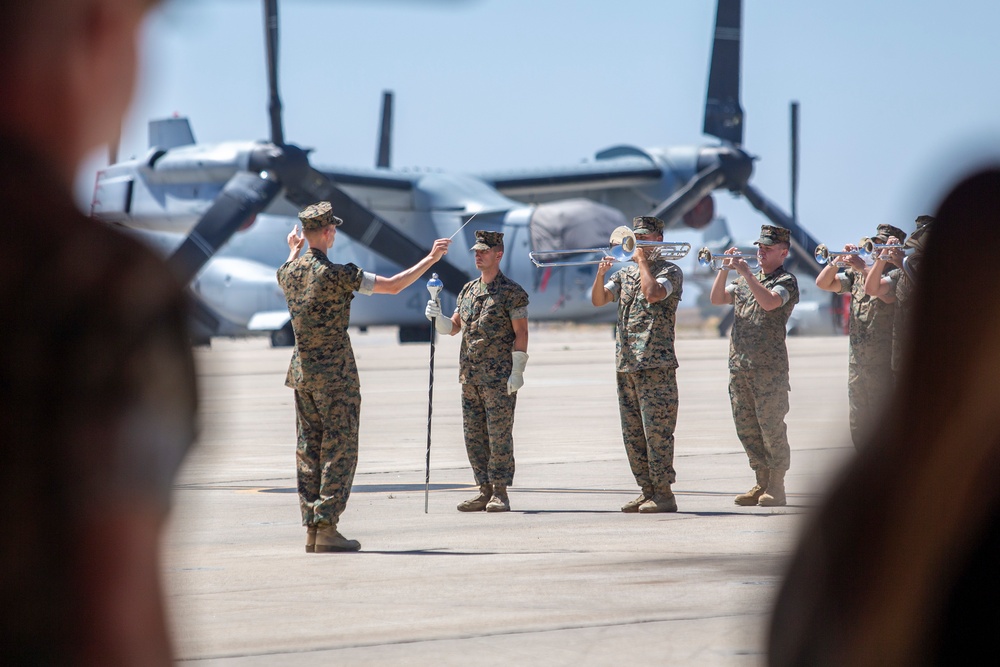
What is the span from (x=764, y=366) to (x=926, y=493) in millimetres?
8100

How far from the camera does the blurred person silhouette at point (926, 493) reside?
1.19 meters

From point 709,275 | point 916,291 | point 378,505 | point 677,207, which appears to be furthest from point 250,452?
point 709,275

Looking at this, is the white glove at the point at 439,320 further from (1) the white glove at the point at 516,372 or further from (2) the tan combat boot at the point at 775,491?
(2) the tan combat boot at the point at 775,491

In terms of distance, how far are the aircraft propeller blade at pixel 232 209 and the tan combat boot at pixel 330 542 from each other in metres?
21.0

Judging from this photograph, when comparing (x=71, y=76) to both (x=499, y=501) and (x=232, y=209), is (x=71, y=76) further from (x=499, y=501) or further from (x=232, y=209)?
(x=232, y=209)

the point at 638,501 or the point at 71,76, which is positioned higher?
the point at 71,76

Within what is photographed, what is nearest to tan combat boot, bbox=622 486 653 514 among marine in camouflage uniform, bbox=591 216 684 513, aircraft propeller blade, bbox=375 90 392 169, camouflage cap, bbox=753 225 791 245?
marine in camouflage uniform, bbox=591 216 684 513

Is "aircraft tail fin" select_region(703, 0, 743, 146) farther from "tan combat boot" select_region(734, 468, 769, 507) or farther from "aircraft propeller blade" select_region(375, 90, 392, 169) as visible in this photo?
"tan combat boot" select_region(734, 468, 769, 507)

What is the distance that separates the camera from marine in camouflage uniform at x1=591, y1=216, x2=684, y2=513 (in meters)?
8.78

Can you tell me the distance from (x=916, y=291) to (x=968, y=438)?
0.15 m

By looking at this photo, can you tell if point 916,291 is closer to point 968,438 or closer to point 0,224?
point 968,438

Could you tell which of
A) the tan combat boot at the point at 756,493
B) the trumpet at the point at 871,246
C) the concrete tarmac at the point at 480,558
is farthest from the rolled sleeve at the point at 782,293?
the concrete tarmac at the point at 480,558

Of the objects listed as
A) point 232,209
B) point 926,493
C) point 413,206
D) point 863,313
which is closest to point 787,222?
point 413,206

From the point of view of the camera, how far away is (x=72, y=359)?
110 cm
